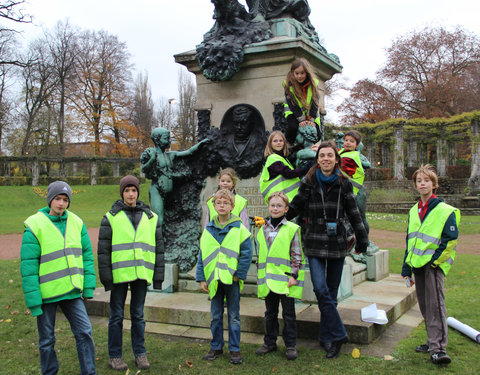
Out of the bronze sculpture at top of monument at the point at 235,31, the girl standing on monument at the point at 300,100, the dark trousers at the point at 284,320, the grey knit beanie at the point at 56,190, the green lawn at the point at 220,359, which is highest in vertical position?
the bronze sculpture at top of monument at the point at 235,31

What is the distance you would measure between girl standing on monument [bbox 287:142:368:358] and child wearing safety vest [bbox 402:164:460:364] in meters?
0.51

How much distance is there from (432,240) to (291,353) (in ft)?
5.42

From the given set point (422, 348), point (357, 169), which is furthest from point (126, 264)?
point (357, 169)

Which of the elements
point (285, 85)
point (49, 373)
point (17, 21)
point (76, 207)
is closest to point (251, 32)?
point (285, 85)

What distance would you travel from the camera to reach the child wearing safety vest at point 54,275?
12.1 feet

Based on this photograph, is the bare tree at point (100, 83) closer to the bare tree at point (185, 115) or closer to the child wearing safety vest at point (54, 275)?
the bare tree at point (185, 115)

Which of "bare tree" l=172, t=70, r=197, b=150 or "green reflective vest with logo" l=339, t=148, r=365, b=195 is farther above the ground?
"bare tree" l=172, t=70, r=197, b=150

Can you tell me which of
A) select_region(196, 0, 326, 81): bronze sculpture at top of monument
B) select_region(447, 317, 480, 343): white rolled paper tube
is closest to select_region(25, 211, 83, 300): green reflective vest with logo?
select_region(196, 0, 326, 81): bronze sculpture at top of monument

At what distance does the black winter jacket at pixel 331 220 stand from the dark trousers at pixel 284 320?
Answer: 50 centimetres

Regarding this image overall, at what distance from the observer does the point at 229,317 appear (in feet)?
14.5

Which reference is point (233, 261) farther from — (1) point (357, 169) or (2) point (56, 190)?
(1) point (357, 169)

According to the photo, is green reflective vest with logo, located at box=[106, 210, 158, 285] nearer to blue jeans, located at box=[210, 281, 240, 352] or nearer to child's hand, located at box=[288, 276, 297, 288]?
blue jeans, located at box=[210, 281, 240, 352]

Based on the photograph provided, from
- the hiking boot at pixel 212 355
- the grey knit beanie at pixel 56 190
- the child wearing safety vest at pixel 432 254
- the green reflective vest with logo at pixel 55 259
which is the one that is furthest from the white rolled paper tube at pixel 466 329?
the grey knit beanie at pixel 56 190

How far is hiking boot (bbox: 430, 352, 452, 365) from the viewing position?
4160 millimetres
